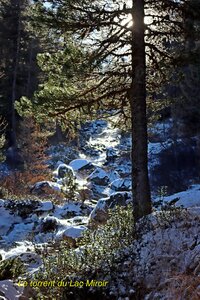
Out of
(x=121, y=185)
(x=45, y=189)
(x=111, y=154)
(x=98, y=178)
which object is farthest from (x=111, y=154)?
(x=45, y=189)

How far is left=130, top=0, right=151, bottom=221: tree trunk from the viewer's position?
7742mm

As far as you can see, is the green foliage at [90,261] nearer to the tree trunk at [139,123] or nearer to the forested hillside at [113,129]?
the forested hillside at [113,129]

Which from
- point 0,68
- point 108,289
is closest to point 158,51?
point 108,289

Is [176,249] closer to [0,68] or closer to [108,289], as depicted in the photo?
[108,289]

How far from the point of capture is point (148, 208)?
7754 mm

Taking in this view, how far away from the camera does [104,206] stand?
14062 millimetres

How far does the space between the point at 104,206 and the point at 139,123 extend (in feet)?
22.6

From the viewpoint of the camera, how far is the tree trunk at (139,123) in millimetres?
7742

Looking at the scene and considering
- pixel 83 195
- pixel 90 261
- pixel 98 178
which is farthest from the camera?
pixel 98 178

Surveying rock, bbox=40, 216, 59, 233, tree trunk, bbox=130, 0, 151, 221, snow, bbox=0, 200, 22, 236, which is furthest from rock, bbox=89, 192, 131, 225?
tree trunk, bbox=130, 0, 151, 221

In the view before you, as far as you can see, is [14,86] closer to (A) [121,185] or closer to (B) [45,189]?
(A) [121,185]

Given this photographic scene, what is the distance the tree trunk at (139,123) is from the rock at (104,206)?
5.18 m

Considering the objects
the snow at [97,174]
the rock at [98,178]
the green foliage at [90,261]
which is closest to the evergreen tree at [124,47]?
the green foliage at [90,261]

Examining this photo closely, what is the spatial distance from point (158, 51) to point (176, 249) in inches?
181
